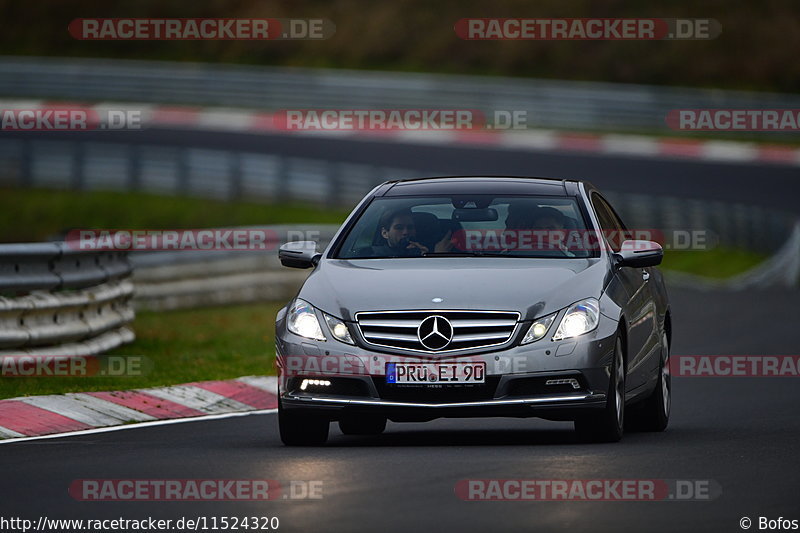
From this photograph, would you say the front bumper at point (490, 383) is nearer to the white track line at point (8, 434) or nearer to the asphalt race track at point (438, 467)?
the asphalt race track at point (438, 467)

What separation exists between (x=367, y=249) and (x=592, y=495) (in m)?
3.33

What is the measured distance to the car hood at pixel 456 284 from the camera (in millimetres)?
10195

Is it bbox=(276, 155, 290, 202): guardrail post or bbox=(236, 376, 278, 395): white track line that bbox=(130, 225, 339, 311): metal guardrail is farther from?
bbox=(276, 155, 290, 202): guardrail post

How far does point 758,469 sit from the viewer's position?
9.28 metres

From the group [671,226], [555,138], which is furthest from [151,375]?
[555,138]

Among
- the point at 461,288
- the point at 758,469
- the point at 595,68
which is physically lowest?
the point at 758,469

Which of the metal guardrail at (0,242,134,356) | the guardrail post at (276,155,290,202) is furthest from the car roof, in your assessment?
the guardrail post at (276,155,290,202)


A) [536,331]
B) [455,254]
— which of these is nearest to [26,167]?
[455,254]

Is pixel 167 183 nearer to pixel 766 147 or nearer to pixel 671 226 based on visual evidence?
pixel 671 226

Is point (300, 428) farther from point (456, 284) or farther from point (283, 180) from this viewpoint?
point (283, 180)

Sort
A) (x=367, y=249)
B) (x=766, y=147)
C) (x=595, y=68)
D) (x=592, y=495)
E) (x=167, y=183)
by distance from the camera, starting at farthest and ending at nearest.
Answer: (x=595, y=68), (x=766, y=147), (x=167, y=183), (x=367, y=249), (x=592, y=495)

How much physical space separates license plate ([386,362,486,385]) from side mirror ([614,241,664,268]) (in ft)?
4.91

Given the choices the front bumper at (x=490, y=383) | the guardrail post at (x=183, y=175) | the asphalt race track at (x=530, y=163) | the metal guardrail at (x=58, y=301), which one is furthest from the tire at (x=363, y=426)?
the asphalt race track at (x=530, y=163)

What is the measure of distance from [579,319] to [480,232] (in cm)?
119
